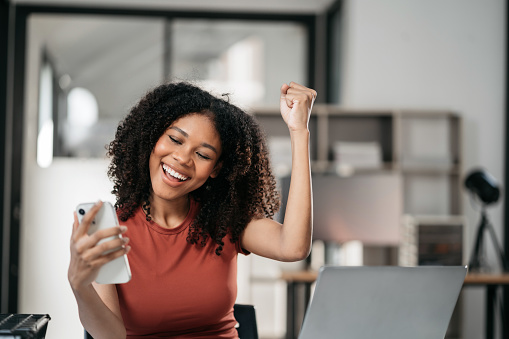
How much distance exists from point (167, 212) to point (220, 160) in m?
0.20

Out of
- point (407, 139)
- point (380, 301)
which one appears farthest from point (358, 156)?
point (380, 301)

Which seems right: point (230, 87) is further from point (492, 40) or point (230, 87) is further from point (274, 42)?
point (492, 40)

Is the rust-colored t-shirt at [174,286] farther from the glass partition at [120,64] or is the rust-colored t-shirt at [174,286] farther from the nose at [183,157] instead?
the glass partition at [120,64]

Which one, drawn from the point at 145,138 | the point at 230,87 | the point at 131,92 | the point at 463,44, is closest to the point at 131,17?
the point at 131,92

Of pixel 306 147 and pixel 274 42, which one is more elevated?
pixel 274 42

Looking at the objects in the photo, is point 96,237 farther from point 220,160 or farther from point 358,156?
point 358,156

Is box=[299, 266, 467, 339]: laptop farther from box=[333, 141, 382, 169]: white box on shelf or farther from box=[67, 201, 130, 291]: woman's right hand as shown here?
box=[333, 141, 382, 169]: white box on shelf

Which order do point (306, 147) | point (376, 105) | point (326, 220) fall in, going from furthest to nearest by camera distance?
point (376, 105)
point (326, 220)
point (306, 147)

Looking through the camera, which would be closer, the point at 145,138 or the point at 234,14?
the point at 145,138

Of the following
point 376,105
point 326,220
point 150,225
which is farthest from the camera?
point 376,105

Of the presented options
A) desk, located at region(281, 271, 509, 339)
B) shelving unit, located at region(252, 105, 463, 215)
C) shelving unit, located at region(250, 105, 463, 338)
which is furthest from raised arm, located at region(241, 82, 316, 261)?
shelving unit, located at region(252, 105, 463, 215)

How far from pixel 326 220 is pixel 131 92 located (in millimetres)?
2204

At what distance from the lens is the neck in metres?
1.65

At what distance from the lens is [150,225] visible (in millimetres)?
1615
